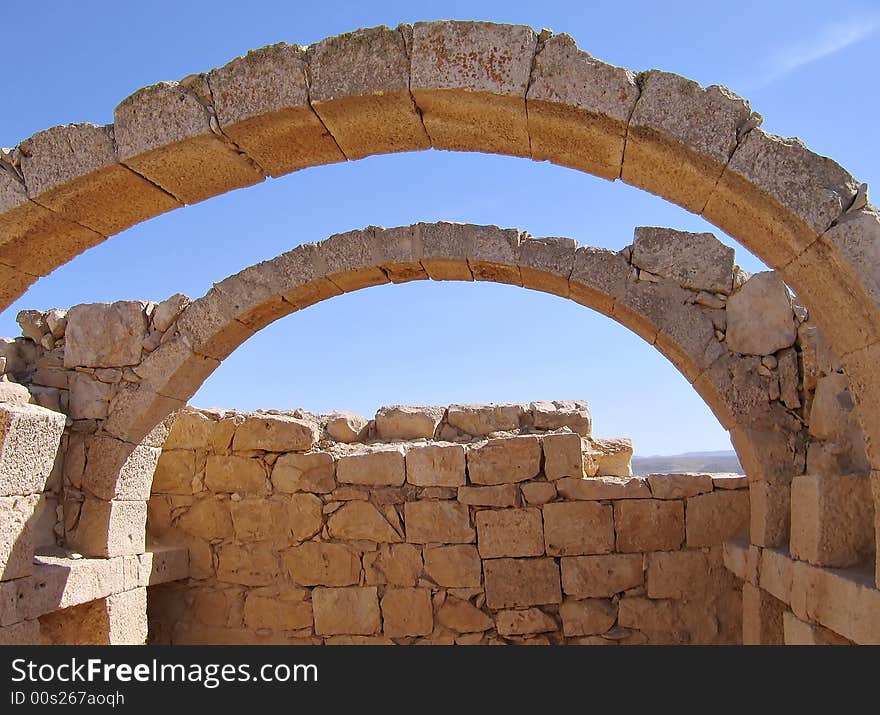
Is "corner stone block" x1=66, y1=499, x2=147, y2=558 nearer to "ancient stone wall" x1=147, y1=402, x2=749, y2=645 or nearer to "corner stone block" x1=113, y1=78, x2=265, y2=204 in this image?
"ancient stone wall" x1=147, y1=402, x2=749, y2=645

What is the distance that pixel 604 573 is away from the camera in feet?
21.7

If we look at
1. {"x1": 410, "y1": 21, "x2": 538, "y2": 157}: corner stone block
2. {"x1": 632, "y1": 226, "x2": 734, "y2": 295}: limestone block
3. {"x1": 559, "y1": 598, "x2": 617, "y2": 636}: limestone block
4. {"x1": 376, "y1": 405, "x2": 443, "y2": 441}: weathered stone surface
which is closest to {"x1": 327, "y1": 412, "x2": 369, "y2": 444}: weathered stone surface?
{"x1": 376, "y1": 405, "x2": 443, "y2": 441}: weathered stone surface

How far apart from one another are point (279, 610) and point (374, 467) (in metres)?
1.63

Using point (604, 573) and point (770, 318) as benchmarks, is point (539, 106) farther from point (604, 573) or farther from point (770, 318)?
point (604, 573)

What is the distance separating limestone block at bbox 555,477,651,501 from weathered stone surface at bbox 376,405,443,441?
4.89ft

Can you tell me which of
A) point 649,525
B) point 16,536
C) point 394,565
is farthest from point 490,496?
point 16,536

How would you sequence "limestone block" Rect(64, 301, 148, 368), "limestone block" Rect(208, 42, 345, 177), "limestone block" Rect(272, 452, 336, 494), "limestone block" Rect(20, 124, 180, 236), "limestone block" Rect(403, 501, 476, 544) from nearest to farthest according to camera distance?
"limestone block" Rect(208, 42, 345, 177), "limestone block" Rect(20, 124, 180, 236), "limestone block" Rect(64, 301, 148, 368), "limestone block" Rect(403, 501, 476, 544), "limestone block" Rect(272, 452, 336, 494)

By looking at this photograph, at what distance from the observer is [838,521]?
13.4 ft

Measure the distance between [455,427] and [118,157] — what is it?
482cm

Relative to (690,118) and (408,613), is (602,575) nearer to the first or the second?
(408,613)

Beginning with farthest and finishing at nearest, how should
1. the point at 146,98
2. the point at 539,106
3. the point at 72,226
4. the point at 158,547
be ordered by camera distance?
the point at 158,547
the point at 72,226
the point at 146,98
the point at 539,106

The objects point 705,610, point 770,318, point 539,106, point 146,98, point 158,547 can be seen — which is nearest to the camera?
point 539,106

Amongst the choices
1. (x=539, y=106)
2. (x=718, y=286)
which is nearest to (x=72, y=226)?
(x=539, y=106)

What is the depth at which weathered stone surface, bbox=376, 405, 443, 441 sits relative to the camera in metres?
7.61
